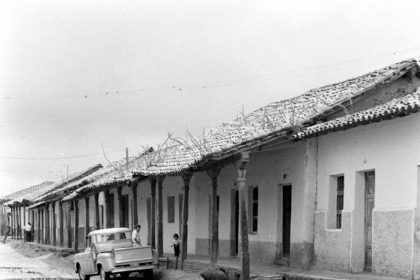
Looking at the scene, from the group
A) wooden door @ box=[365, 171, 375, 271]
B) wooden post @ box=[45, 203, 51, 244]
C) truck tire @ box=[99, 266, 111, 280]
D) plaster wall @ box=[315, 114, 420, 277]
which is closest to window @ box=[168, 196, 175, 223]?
truck tire @ box=[99, 266, 111, 280]

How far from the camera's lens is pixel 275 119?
20.2 m

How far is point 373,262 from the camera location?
568 inches

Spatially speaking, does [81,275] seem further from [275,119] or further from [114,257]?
[275,119]

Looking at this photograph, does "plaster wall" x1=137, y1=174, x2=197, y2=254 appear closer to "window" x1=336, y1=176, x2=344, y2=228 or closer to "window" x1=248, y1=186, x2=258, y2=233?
"window" x1=248, y1=186, x2=258, y2=233

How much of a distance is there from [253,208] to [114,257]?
15.1ft

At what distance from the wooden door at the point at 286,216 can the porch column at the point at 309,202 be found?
4.93 feet

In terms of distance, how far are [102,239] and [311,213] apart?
6731mm

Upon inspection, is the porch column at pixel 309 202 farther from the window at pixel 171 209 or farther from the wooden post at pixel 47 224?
the wooden post at pixel 47 224

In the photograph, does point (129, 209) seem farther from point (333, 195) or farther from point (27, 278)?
point (333, 195)

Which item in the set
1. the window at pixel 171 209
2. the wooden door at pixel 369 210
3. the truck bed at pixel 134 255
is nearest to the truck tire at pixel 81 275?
the truck bed at pixel 134 255

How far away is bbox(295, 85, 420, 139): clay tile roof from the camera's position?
12.9 m

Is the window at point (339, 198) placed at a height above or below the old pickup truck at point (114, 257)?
above

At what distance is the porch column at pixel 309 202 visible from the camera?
56.0ft

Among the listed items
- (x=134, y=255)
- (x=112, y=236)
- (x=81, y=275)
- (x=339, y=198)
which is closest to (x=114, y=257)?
(x=134, y=255)
